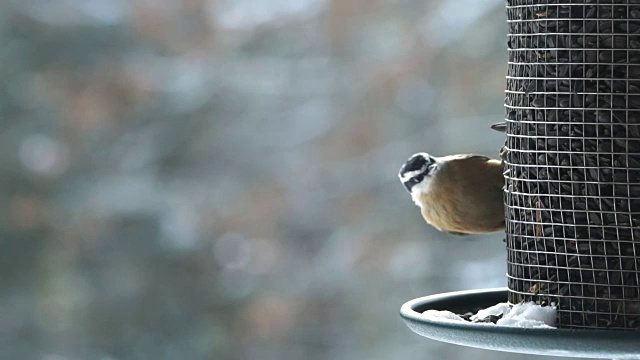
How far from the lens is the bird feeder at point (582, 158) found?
2064 mm

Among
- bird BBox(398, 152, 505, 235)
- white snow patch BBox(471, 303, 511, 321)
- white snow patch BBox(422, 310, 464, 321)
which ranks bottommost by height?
white snow patch BBox(471, 303, 511, 321)

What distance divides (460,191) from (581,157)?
554 millimetres

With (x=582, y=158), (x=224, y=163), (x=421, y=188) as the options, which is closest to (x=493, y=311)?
(x=582, y=158)

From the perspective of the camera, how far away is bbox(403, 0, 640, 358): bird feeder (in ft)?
6.77

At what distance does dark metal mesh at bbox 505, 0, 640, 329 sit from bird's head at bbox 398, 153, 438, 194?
53 centimetres

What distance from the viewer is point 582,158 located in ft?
6.91

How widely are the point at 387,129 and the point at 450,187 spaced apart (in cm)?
351

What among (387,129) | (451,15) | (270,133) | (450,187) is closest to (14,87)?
(270,133)

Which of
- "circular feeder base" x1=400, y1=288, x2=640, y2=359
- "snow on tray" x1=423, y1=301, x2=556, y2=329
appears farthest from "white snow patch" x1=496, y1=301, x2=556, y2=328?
"circular feeder base" x1=400, y1=288, x2=640, y2=359

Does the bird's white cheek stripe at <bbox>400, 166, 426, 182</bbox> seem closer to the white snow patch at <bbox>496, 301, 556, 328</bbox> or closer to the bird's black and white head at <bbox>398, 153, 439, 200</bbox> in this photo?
the bird's black and white head at <bbox>398, 153, 439, 200</bbox>

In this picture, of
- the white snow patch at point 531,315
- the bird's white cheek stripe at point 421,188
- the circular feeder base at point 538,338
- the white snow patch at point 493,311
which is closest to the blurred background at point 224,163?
the bird's white cheek stripe at point 421,188

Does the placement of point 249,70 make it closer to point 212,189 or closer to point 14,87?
point 212,189

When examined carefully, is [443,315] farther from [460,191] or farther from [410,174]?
[410,174]

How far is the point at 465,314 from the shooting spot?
7.77 feet
